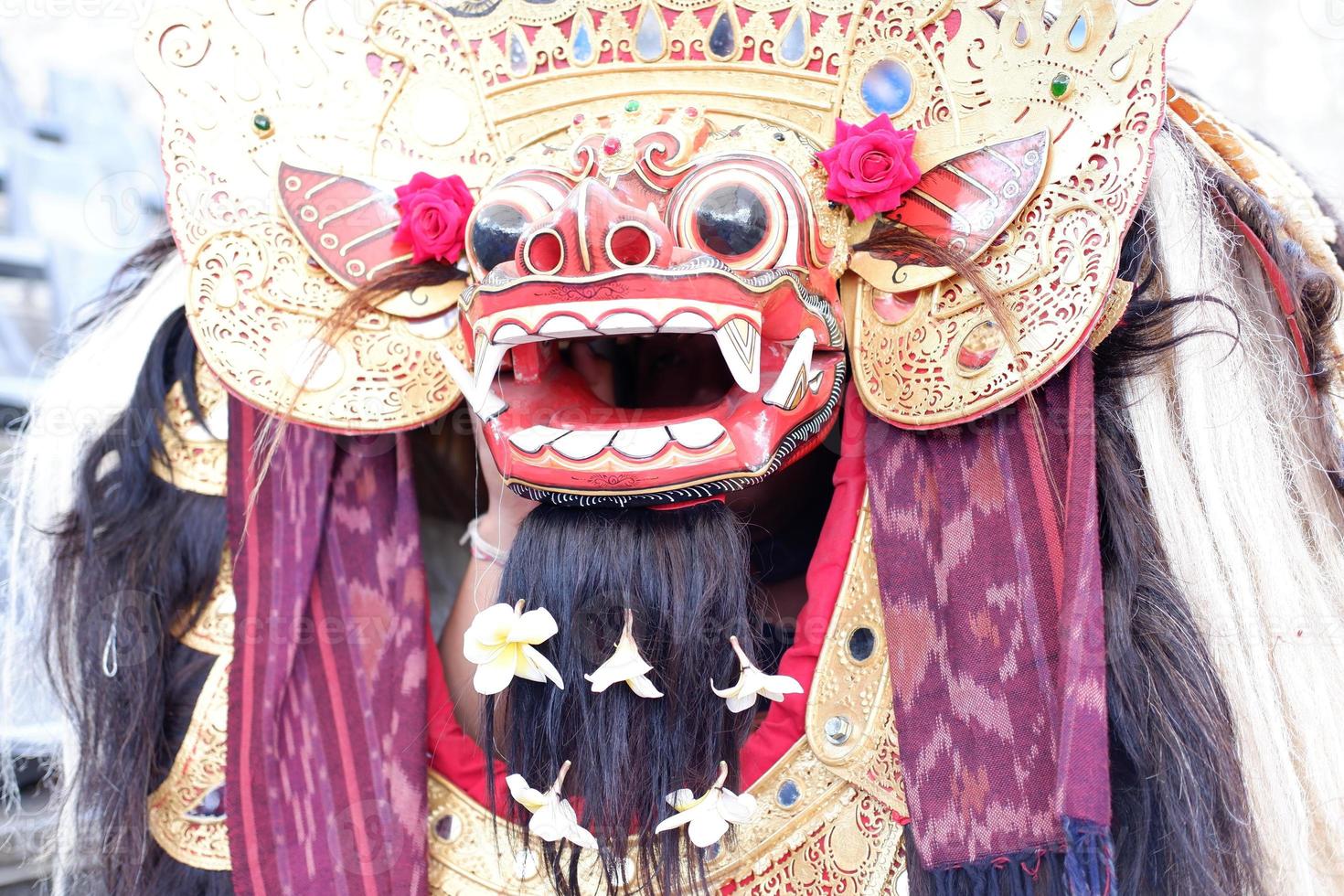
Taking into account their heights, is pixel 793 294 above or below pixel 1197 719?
above

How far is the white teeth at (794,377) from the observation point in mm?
992

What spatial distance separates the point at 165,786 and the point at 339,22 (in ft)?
3.00

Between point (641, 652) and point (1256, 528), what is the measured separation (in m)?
0.62

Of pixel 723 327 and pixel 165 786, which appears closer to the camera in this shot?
pixel 723 327

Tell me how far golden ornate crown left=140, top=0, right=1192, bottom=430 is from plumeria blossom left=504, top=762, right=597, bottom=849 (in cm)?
41

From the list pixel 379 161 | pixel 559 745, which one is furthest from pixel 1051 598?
pixel 379 161

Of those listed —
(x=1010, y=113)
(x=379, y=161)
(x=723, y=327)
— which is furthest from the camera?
(x=379, y=161)

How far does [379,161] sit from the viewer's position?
46.9 inches

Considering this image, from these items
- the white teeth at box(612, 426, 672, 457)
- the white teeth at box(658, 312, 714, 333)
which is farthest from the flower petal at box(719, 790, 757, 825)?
the white teeth at box(658, 312, 714, 333)

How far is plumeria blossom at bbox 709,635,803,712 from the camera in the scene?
38.3 inches

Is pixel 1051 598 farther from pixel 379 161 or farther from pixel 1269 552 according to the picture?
pixel 379 161

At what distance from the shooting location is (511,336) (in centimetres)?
94

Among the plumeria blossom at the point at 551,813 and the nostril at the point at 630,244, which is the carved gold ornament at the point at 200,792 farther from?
the nostril at the point at 630,244

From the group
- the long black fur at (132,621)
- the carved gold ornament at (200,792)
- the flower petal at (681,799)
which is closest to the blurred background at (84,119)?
the long black fur at (132,621)
